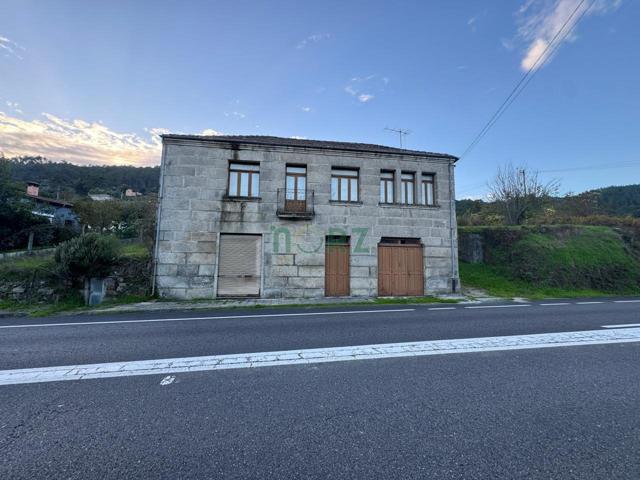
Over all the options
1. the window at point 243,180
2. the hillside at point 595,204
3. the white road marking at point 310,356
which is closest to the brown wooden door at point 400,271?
the window at point 243,180

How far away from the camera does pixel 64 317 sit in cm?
802

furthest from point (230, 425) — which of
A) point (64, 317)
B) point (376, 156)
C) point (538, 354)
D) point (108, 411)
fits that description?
point (376, 156)

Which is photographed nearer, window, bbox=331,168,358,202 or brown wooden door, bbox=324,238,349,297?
brown wooden door, bbox=324,238,349,297

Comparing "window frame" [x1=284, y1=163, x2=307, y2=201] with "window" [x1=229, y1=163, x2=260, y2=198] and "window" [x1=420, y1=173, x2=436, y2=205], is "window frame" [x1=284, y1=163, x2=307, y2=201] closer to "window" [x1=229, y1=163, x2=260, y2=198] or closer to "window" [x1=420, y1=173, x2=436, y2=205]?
"window" [x1=229, y1=163, x2=260, y2=198]

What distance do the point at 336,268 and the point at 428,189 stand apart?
250 inches

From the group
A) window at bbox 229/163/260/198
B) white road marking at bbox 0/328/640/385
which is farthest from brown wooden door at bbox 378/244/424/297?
white road marking at bbox 0/328/640/385

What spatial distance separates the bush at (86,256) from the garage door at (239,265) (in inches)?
160

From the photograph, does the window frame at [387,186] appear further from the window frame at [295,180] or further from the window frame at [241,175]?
the window frame at [241,175]

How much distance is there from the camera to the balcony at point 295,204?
1248 centimetres

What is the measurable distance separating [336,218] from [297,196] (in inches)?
83.7

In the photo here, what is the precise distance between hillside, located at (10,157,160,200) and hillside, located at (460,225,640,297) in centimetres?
6379

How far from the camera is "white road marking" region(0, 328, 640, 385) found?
3.69m

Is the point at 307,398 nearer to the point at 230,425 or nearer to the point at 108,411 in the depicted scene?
the point at 230,425

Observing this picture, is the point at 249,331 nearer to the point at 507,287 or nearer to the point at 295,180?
the point at 295,180
